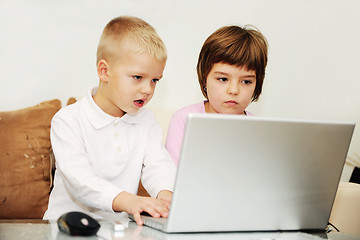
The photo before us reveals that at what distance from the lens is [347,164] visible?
2.24 meters

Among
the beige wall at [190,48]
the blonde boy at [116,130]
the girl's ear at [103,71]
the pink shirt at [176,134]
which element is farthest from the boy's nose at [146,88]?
the beige wall at [190,48]

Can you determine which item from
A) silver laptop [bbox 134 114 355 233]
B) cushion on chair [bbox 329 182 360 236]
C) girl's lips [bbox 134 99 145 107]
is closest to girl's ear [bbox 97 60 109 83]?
girl's lips [bbox 134 99 145 107]

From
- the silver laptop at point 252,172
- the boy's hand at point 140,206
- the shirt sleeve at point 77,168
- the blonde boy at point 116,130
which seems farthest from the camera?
the blonde boy at point 116,130

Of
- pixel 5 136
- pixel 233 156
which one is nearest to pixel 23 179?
pixel 5 136

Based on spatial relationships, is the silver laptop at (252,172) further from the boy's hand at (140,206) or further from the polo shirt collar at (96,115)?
the polo shirt collar at (96,115)

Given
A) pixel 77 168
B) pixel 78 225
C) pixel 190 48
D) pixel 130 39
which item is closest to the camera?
pixel 78 225

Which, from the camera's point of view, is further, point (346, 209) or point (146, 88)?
point (346, 209)

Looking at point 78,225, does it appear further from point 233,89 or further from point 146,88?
point 233,89

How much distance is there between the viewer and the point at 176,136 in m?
1.61

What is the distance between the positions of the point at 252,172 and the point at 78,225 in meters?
0.34

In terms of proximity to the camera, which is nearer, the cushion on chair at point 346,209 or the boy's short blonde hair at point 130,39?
the boy's short blonde hair at point 130,39

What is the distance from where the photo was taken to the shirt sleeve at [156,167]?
4.50 feet

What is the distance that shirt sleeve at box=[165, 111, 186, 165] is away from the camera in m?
1.60

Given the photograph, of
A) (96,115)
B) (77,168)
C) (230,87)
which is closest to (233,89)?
(230,87)
